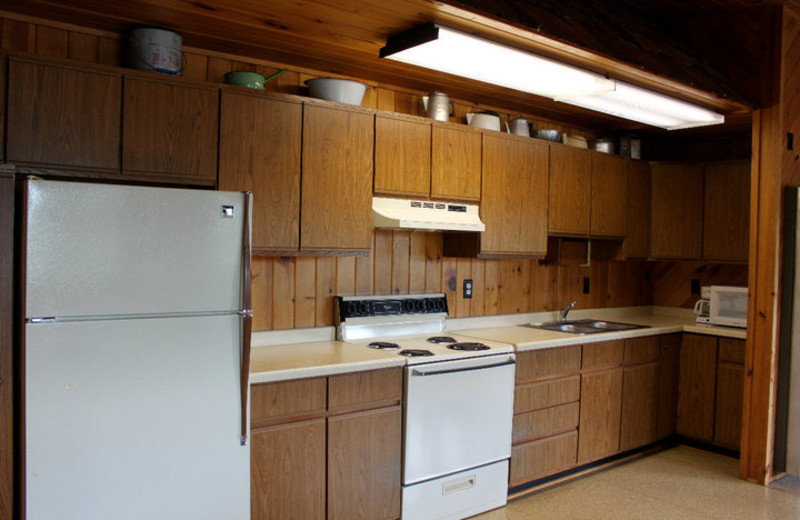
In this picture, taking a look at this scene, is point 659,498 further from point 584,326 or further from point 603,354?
point 584,326

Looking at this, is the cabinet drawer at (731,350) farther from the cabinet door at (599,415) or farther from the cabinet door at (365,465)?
the cabinet door at (365,465)

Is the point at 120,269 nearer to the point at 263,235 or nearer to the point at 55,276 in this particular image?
the point at 55,276

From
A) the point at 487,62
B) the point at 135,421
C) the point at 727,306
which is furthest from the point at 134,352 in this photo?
the point at 727,306

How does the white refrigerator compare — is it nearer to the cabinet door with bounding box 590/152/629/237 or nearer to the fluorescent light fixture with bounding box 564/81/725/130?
the fluorescent light fixture with bounding box 564/81/725/130

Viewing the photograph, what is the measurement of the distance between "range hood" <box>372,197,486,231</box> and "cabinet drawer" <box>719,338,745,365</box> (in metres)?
2.02

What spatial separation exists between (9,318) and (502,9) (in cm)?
203

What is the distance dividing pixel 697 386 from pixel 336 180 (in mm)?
3066

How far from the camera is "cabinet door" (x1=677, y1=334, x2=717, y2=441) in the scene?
4.24 metres

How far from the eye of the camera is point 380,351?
300cm

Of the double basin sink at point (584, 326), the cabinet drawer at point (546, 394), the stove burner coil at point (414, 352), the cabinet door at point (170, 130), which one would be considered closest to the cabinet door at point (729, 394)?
the double basin sink at point (584, 326)

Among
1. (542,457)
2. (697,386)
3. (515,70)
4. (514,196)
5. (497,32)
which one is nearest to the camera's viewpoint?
(497,32)

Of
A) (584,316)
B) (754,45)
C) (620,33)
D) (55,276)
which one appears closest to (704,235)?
(584,316)

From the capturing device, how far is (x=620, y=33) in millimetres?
2979

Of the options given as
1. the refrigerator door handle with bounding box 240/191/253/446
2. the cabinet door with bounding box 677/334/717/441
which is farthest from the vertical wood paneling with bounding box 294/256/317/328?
the cabinet door with bounding box 677/334/717/441
